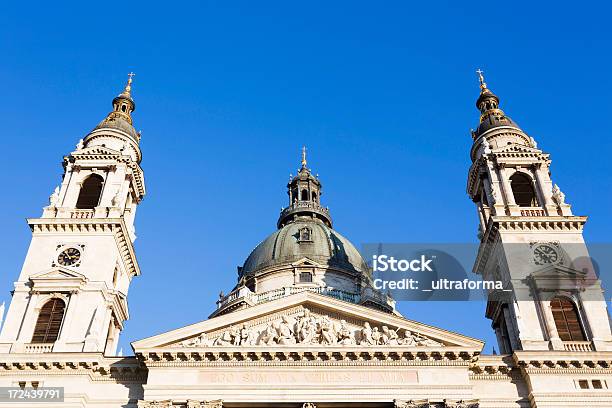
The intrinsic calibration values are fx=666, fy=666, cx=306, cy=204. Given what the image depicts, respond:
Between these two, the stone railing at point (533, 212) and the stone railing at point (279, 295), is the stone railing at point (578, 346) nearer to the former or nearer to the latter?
the stone railing at point (533, 212)

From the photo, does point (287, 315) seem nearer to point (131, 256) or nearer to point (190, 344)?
point (190, 344)

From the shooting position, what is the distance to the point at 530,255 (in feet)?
114

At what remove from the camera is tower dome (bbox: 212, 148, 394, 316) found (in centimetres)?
4722

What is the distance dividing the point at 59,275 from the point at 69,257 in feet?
4.84

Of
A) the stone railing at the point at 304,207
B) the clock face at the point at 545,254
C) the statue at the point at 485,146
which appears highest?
the stone railing at the point at 304,207

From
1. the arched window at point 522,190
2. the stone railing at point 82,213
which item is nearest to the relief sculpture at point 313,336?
the stone railing at point 82,213

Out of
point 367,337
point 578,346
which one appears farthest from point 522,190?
point 367,337

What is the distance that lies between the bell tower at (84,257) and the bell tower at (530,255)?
20420mm

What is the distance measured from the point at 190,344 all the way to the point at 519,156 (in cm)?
2245

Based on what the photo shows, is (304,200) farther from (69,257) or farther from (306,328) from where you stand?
(306,328)

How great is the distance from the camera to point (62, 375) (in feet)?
99.9

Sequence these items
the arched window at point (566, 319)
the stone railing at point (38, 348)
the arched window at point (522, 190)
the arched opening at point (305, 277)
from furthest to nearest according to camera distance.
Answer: the arched opening at point (305, 277)
the arched window at point (522, 190)
the arched window at point (566, 319)
the stone railing at point (38, 348)

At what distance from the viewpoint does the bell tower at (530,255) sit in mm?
32344

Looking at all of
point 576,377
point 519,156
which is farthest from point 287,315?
point 519,156
